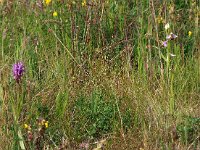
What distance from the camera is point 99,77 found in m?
3.55

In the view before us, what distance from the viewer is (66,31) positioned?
402 centimetres

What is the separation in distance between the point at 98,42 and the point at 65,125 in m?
1.07

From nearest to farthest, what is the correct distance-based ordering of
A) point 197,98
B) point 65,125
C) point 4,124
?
1. point 4,124
2. point 65,125
3. point 197,98

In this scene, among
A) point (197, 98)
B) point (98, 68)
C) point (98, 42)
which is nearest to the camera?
point (197, 98)

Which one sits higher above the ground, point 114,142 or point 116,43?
point 116,43

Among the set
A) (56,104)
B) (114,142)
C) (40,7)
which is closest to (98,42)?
(40,7)

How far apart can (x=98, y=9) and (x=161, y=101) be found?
1.22 meters

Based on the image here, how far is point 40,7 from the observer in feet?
14.2

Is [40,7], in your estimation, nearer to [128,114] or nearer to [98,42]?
[98,42]

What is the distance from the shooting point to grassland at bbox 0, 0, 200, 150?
2885mm

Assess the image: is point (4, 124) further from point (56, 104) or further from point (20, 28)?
point (20, 28)

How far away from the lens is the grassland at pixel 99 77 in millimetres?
2885

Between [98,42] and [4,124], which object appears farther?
[98,42]

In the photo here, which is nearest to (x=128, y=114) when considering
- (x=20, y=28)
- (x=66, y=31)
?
(x=66, y=31)
